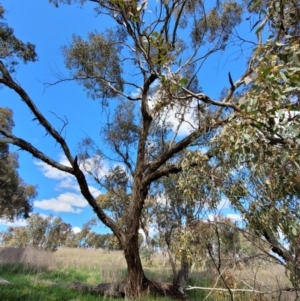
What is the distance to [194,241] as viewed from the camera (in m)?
3.89

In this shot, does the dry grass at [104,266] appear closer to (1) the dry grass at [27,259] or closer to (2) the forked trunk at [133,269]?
(1) the dry grass at [27,259]

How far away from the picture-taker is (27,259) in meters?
9.48

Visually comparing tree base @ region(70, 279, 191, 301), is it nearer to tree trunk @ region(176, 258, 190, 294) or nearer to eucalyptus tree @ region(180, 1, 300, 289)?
tree trunk @ region(176, 258, 190, 294)

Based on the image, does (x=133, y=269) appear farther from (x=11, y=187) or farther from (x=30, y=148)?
(x=11, y=187)

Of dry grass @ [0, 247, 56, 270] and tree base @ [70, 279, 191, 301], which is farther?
dry grass @ [0, 247, 56, 270]

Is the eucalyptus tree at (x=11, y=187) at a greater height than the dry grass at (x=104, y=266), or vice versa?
the eucalyptus tree at (x=11, y=187)

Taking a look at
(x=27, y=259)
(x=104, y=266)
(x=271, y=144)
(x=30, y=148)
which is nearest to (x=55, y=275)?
(x=27, y=259)

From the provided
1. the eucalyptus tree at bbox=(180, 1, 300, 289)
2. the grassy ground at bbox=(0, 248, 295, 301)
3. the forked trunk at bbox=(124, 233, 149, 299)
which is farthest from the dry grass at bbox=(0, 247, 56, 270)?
the eucalyptus tree at bbox=(180, 1, 300, 289)

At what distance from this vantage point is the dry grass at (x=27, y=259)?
30.1ft

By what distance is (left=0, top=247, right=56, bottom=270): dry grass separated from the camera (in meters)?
9.17

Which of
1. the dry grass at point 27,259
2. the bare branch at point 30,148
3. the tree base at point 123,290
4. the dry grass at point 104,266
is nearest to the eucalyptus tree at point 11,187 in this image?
the dry grass at point 27,259

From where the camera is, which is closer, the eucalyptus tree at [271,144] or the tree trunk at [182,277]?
the eucalyptus tree at [271,144]

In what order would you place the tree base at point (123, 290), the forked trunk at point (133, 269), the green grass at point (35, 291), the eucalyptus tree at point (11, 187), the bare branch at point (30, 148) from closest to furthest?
the green grass at point (35, 291) < the bare branch at point (30, 148) < the forked trunk at point (133, 269) < the tree base at point (123, 290) < the eucalyptus tree at point (11, 187)

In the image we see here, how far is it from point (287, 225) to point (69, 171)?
468cm
